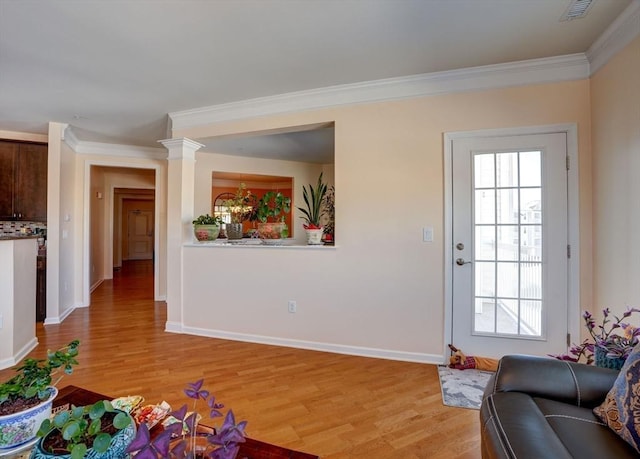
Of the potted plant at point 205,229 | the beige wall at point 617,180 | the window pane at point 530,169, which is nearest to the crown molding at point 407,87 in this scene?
the beige wall at point 617,180

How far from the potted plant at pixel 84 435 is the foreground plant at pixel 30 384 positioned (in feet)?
0.59

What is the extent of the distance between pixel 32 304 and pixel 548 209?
15.8 feet

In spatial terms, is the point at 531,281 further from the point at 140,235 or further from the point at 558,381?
the point at 140,235

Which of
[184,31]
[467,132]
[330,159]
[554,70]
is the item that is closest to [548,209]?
[467,132]

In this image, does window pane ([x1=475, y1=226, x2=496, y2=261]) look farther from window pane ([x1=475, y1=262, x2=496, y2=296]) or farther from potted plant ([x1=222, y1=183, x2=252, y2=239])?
potted plant ([x1=222, y1=183, x2=252, y2=239])

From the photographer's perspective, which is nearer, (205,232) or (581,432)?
(581,432)

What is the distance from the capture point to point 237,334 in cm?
327

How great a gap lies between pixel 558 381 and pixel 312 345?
2.12m

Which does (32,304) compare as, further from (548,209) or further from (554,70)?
(554,70)

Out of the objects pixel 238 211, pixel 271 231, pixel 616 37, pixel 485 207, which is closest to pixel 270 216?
pixel 271 231

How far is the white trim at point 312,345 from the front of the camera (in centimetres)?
271

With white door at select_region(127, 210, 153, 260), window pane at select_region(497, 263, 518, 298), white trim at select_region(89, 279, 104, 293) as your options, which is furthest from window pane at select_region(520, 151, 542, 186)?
white door at select_region(127, 210, 153, 260)

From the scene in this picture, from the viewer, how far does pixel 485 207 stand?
261cm

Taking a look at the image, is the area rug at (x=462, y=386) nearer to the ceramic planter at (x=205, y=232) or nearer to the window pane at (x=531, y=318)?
the window pane at (x=531, y=318)
